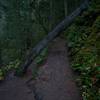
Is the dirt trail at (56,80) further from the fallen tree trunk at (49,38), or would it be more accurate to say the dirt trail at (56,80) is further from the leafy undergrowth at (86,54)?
the fallen tree trunk at (49,38)

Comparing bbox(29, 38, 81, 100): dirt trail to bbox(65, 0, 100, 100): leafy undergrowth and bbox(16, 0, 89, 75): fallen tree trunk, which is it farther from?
bbox(16, 0, 89, 75): fallen tree trunk

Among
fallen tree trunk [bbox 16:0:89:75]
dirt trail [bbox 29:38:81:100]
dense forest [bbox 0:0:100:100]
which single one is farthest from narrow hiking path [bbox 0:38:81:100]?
fallen tree trunk [bbox 16:0:89:75]

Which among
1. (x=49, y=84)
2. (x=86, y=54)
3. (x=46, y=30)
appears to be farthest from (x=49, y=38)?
(x=49, y=84)

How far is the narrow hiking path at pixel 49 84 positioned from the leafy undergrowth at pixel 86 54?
420 millimetres

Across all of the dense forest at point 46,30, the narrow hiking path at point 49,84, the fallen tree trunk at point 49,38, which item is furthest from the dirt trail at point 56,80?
the fallen tree trunk at point 49,38

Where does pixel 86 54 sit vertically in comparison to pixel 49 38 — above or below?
below

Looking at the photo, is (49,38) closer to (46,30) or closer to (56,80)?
(46,30)

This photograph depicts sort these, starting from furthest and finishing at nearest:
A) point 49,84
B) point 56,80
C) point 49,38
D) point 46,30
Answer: point 46,30 → point 49,38 → point 56,80 → point 49,84

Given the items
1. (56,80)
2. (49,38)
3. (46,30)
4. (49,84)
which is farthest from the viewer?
(46,30)

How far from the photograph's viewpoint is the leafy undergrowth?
5946mm

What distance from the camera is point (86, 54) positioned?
7.84m

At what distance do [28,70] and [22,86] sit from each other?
1.58 meters

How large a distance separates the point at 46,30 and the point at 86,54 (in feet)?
29.7

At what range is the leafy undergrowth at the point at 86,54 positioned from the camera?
234 inches
